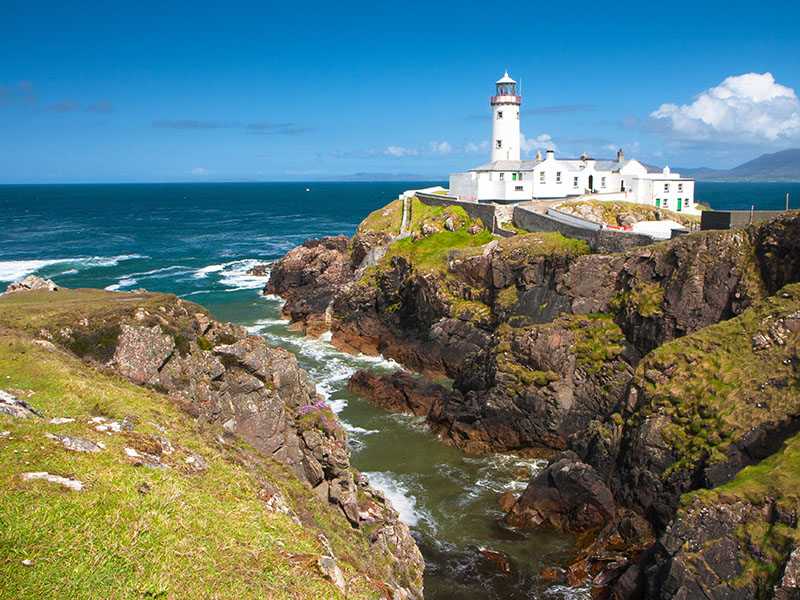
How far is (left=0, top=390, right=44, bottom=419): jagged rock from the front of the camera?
13.9 m

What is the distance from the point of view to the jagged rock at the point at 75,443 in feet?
42.4

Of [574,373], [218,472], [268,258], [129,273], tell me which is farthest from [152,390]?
[268,258]

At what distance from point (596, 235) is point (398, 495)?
77.8 feet

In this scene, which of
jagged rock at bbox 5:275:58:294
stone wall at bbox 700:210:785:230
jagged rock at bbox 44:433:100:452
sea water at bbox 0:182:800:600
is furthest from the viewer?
stone wall at bbox 700:210:785:230

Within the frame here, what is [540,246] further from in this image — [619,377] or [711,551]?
[711,551]

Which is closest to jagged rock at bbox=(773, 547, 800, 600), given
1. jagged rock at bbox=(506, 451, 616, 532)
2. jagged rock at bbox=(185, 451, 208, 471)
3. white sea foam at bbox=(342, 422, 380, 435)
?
jagged rock at bbox=(506, 451, 616, 532)

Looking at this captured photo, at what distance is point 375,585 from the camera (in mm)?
12703

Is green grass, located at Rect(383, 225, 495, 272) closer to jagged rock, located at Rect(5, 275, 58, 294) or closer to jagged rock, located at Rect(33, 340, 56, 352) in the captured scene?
jagged rock, located at Rect(5, 275, 58, 294)

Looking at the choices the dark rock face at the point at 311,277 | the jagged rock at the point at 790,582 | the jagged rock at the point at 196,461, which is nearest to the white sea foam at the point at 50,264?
the dark rock face at the point at 311,277

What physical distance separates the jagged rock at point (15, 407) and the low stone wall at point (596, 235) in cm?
3444

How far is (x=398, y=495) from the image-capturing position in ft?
92.0

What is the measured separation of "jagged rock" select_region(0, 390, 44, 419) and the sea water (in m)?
13.4

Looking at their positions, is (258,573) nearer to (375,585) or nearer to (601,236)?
(375,585)

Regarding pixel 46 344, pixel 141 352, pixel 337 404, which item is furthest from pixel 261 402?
pixel 337 404
